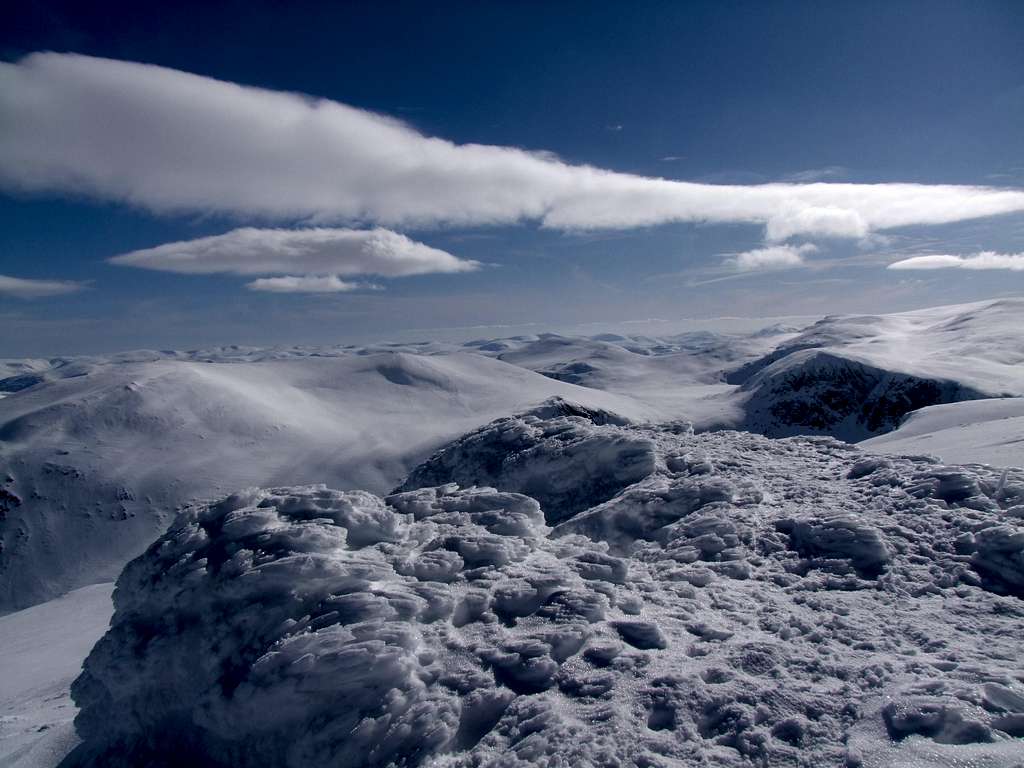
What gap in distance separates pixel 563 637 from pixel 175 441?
5108 cm

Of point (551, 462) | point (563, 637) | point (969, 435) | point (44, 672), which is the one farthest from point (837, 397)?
point (44, 672)

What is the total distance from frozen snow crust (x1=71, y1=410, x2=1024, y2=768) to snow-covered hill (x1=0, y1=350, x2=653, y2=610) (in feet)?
110

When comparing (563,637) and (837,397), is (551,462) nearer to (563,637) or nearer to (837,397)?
(563,637)

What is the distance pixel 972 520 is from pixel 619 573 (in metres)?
4.37

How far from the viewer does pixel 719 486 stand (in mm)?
8781

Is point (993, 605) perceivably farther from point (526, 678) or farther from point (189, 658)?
point (189, 658)

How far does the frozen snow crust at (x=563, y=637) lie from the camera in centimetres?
428

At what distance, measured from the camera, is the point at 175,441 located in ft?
157

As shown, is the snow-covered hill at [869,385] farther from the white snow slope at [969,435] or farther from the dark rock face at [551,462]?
the dark rock face at [551,462]

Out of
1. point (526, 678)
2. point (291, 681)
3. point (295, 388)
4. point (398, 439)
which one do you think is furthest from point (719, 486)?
point (295, 388)

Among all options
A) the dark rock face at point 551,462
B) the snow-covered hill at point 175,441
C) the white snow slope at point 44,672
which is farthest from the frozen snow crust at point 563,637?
the snow-covered hill at point 175,441

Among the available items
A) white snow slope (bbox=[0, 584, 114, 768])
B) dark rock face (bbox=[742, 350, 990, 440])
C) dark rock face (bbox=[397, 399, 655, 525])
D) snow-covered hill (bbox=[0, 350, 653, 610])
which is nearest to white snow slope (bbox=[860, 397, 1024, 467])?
dark rock face (bbox=[397, 399, 655, 525])

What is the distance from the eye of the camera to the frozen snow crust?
4.28 meters

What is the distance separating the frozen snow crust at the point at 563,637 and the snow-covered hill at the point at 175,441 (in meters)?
33.6
